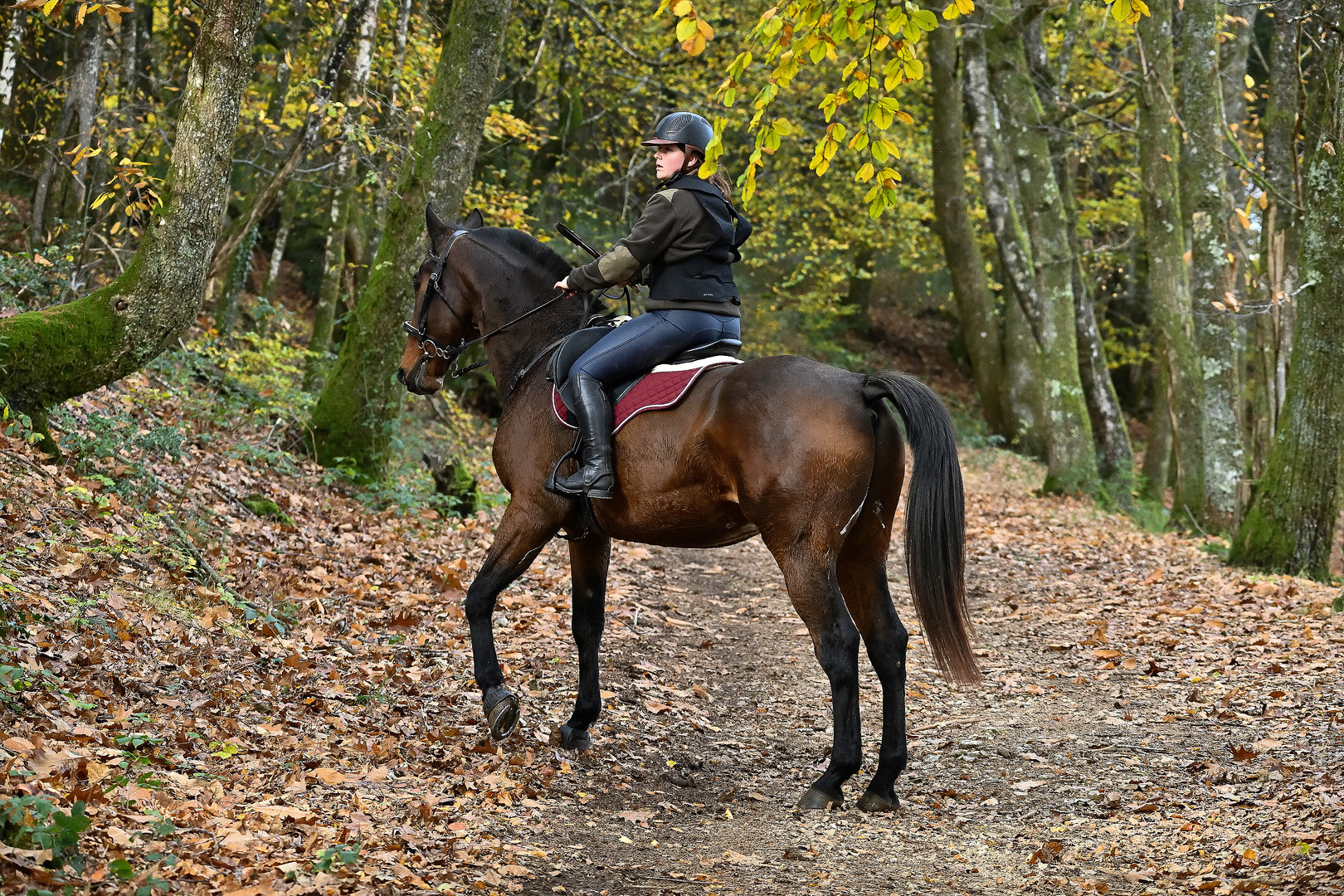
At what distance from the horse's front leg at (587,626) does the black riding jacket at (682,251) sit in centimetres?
162

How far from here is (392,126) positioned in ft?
43.4

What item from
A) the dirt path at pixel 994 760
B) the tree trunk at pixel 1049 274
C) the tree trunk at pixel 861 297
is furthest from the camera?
the tree trunk at pixel 861 297

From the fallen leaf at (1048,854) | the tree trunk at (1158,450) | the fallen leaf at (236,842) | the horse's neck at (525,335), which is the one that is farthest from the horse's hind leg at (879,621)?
the tree trunk at (1158,450)

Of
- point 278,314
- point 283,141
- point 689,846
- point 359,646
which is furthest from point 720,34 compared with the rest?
point 689,846

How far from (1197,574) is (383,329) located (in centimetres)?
903

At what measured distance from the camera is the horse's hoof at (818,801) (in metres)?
5.82

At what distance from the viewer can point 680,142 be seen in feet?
21.0

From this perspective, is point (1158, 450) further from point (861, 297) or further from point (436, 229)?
point (436, 229)

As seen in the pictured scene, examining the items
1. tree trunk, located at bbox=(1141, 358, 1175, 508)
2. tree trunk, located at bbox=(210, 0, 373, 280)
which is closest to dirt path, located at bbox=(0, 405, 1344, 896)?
tree trunk, located at bbox=(210, 0, 373, 280)


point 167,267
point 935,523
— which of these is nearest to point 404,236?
point 167,267

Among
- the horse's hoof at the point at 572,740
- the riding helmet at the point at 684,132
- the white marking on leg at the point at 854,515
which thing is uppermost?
the riding helmet at the point at 684,132

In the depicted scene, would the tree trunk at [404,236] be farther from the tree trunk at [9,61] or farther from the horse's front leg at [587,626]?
the horse's front leg at [587,626]

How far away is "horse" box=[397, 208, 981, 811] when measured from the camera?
5.80m

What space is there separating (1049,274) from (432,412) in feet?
36.6
